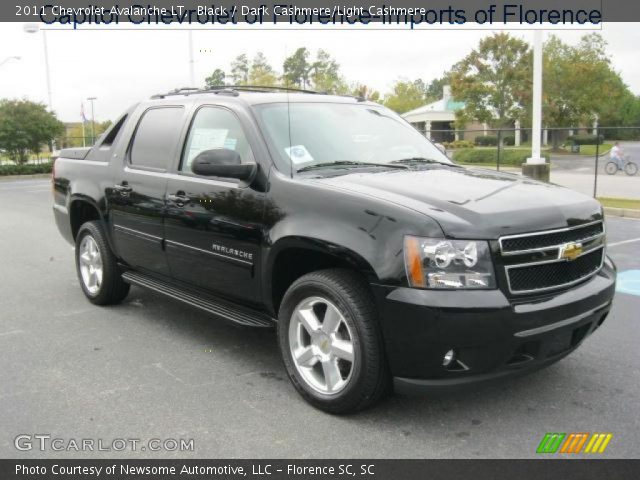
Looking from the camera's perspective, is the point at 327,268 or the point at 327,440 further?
the point at 327,268

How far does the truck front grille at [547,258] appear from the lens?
10.5 feet

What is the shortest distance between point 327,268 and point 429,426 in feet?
3.40

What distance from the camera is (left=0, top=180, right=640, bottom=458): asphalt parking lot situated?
3283 mm

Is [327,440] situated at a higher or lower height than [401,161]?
lower

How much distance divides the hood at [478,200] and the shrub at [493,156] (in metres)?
20.5

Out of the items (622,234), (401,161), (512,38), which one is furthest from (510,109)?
(401,161)

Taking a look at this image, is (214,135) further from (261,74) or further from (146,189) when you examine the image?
(261,74)

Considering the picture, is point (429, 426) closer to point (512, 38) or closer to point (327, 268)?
Result: point (327, 268)

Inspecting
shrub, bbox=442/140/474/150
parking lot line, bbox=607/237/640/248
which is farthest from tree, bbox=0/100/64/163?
parking lot line, bbox=607/237/640/248

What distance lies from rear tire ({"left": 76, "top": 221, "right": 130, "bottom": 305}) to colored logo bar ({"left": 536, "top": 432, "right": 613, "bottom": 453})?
385cm

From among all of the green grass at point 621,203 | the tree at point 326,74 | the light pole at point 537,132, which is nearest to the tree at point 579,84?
the tree at point 326,74

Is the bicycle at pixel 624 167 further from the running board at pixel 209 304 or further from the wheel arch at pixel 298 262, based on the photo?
the wheel arch at pixel 298 262

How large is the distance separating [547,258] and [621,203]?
11.8m

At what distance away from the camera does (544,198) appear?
365cm
